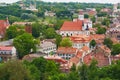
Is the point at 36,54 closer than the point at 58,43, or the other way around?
the point at 36,54

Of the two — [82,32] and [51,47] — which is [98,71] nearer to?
[51,47]

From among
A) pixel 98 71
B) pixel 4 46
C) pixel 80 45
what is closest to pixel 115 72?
pixel 98 71

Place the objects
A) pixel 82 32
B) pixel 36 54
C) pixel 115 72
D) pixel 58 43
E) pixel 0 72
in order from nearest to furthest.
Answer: pixel 0 72 < pixel 115 72 < pixel 36 54 < pixel 58 43 < pixel 82 32

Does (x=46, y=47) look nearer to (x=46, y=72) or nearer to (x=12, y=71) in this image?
(x=46, y=72)

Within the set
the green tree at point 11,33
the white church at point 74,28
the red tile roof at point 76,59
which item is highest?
the red tile roof at point 76,59

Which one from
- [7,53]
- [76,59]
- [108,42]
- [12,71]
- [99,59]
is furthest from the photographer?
[108,42]

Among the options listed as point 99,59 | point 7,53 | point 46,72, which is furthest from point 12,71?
point 7,53

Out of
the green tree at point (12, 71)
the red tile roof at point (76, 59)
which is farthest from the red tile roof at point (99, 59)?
the green tree at point (12, 71)

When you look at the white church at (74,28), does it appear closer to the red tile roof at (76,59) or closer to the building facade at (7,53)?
the building facade at (7,53)
